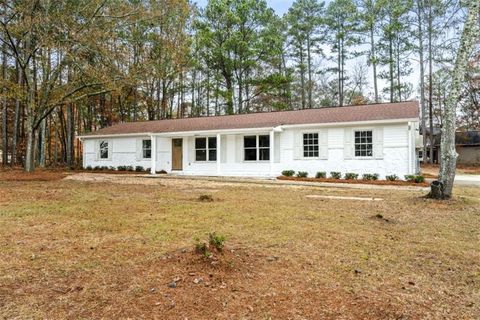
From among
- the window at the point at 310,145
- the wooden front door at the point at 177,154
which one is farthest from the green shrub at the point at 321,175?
the wooden front door at the point at 177,154

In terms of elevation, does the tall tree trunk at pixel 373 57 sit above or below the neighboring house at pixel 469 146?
above

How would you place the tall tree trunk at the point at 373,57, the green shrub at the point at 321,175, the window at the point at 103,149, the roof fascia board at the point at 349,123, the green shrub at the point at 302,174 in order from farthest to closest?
the tall tree trunk at the point at 373,57 → the window at the point at 103,149 → the green shrub at the point at 302,174 → the green shrub at the point at 321,175 → the roof fascia board at the point at 349,123

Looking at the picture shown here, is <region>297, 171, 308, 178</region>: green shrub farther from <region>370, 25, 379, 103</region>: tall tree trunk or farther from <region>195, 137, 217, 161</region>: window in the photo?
<region>370, 25, 379, 103</region>: tall tree trunk

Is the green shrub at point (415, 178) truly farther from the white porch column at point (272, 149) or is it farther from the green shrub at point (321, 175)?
the white porch column at point (272, 149)

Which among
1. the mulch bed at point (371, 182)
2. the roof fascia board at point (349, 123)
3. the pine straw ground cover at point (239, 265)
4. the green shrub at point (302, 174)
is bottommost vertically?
the pine straw ground cover at point (239, 265)

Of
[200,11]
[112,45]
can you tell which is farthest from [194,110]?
[112,45]

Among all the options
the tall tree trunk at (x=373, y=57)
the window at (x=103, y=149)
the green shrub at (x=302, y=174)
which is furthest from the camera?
the tall tree trunk at (x=373, y=57)

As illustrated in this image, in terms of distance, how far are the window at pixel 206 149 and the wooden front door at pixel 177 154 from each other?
106 cm

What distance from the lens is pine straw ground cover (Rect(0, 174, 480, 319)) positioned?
2.81 meters

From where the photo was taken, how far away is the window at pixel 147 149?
70.1ft

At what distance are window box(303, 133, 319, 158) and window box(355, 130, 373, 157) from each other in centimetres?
190

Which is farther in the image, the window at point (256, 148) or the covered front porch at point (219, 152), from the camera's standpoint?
the window at point (256, 148)

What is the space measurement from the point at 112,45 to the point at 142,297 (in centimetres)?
1565

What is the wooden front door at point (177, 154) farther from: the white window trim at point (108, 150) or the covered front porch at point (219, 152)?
the white window trim at point (108, 150)
